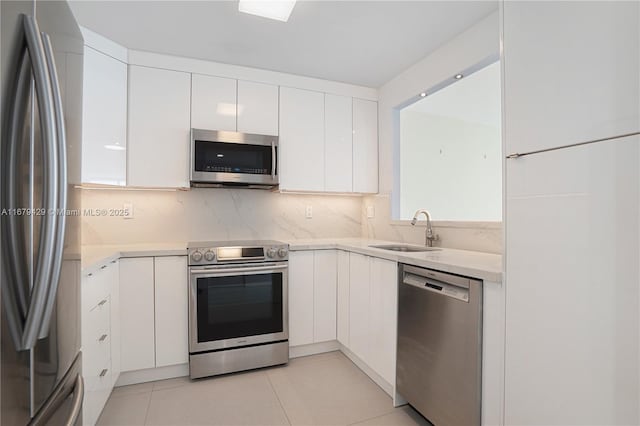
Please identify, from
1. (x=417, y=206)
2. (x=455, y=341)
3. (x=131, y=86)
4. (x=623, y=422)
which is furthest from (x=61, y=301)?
(x=417, y=206)

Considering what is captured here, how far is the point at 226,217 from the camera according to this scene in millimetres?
2928

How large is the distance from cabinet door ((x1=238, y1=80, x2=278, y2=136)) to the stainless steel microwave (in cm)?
14

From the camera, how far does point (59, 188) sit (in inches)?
31.6

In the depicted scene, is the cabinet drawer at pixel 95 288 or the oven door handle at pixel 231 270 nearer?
the cabinet drawer at pixel 95 288

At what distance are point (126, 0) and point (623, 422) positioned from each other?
2.86 metres

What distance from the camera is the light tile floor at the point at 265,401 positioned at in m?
1.81

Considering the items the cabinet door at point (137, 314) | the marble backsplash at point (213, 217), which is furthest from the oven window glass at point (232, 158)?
the cabinet door at point (137, 314)

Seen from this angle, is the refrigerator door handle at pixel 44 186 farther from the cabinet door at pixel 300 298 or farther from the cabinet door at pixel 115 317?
the cabinet door at pixel 300 298

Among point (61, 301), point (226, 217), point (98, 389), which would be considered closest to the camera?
point (61, 301)

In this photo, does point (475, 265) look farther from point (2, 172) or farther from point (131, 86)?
point (131, 86)

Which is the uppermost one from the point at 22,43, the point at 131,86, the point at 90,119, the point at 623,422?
the point at 131,86

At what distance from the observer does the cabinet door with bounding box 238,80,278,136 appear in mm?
2691

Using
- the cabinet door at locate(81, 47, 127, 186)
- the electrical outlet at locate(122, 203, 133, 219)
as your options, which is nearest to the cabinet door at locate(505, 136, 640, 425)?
the cabinet door at locate(81, 47, 127, 186)

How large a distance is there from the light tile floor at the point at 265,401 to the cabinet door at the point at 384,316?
0.66 feet
